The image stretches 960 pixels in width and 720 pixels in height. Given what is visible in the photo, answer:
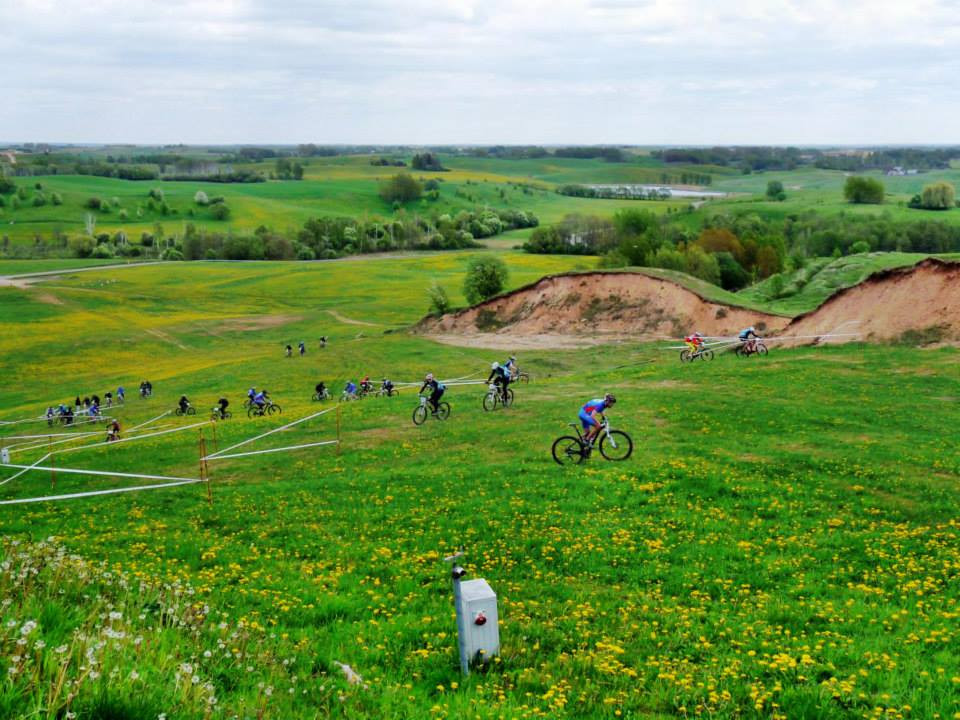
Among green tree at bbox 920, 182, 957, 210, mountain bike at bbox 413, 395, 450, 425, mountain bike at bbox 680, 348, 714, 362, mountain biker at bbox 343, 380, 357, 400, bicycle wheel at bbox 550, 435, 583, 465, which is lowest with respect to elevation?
mountain biker at bbox 343, 380, 357, 400

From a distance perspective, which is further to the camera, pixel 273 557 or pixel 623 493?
pixel 623 493

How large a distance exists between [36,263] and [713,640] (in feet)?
497

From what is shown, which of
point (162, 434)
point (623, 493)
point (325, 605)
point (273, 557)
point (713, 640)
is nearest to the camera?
point (713, 640)

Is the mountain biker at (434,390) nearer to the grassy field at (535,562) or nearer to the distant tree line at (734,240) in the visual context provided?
the grassy field at (535,562)

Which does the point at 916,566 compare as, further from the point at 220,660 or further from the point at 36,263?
the point at 36,263

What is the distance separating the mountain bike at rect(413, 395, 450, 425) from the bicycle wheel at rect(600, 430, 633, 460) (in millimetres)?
11120

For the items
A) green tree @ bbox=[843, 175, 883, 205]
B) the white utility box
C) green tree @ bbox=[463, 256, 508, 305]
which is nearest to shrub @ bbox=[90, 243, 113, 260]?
green tree @ bbox=[463, 256, 508, 305]

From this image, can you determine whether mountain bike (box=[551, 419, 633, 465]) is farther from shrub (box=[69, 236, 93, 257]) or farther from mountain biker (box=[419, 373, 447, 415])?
shrub (box=[69, 236, 93, 257])

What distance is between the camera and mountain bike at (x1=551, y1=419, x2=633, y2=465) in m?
22.8

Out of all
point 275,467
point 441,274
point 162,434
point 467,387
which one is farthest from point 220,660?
point 441,274

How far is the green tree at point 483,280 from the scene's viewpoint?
85.8 meters

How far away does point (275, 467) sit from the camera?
26.7 m

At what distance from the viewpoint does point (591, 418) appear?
2236 cm

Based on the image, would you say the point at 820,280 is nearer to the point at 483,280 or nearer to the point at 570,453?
the point at 483,280
